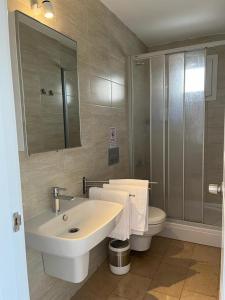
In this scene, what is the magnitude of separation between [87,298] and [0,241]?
134cm

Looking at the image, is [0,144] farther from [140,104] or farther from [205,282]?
[140,104]

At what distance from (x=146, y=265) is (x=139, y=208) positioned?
72 centimetres

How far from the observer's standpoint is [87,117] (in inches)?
80.9

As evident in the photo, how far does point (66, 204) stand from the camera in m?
1.77

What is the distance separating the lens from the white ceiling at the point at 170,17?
229cm

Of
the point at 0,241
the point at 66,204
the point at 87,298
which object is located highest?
the point at 0,241

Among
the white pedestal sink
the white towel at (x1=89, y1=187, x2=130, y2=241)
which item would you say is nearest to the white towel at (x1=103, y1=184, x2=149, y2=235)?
the white towel at (x1=89, y1=187, x2=130, y2=241)

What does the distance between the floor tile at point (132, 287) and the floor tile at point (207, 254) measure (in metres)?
0.65

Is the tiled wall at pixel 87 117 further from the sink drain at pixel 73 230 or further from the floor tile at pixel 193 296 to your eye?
the floor tile at pixel 193 296

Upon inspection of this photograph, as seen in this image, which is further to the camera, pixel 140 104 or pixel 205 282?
pixel 140 104

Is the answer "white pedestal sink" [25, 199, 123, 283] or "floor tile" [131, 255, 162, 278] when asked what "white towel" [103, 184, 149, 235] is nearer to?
"white pedestal sink" [25, 199, 123, 283]

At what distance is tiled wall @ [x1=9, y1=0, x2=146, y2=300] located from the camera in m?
→ 1.55

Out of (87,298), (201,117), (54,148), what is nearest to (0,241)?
(54,148)

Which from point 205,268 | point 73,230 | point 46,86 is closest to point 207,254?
point 205,268
